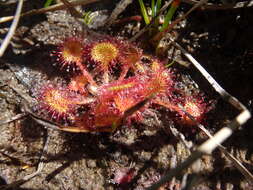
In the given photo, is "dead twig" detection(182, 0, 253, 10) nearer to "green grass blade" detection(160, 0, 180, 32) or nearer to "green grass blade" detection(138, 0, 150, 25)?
"green grass blade" detection(160, 0, 180, 32)

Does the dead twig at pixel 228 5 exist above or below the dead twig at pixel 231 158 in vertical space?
above

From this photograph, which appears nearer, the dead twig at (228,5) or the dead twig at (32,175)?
the dead twig at (32,175)

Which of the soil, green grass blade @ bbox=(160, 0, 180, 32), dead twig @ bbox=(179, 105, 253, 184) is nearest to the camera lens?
dead twig @ bbox=(179, 105, 253, 184)

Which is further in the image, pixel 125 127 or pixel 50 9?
pixel 50 9

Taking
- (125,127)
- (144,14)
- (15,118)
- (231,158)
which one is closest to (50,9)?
(144,14)

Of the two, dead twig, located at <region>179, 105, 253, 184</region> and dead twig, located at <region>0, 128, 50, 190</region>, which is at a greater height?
dead twig, located at <region>0, 128, 50, 190</region>

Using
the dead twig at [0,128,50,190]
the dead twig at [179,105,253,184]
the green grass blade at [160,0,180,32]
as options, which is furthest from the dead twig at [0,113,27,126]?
the green grass blade at [160,0,180,32]

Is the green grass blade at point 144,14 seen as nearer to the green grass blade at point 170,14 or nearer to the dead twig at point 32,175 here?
the green grass blade at point 170,14

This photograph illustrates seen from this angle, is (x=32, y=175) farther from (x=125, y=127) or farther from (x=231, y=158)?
(x=231, y=158)

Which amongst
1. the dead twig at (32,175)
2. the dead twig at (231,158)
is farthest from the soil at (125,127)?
the dead twig at (231,158)
